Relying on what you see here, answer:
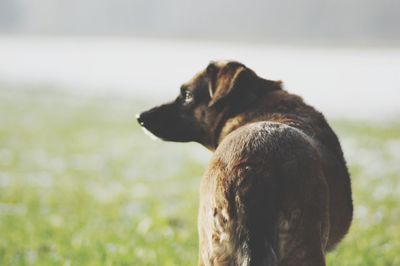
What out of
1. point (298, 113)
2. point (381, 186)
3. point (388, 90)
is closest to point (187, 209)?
point (381, 186)

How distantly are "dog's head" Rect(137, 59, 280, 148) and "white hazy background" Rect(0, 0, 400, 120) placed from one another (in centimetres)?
1359

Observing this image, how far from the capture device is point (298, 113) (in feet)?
13.1

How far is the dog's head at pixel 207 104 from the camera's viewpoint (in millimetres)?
4289

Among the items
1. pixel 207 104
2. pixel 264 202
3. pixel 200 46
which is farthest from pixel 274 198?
pixel 200 46

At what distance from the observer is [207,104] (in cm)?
458

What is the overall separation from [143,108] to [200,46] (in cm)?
1844

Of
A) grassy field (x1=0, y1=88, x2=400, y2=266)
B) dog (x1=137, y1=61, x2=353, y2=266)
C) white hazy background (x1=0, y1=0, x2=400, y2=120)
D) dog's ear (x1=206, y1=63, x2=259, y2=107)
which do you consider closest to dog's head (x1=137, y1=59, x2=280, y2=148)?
dog's ear (x1=206, y1=63, x2=259, y2=107)

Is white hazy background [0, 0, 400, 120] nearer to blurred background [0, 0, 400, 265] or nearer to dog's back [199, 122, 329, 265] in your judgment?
blurred background [0, 0, 400, 265]

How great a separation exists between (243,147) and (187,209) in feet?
16.4

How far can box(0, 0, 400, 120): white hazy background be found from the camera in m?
23.6

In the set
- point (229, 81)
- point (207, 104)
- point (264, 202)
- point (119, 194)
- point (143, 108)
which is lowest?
point (143, 108)

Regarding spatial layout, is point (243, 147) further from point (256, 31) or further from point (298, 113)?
point (256, 31)

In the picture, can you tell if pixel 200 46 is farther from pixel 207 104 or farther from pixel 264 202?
pixel 264 202

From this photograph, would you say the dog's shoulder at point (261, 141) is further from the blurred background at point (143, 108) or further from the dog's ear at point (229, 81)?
the blurred background at point (143, 108)
